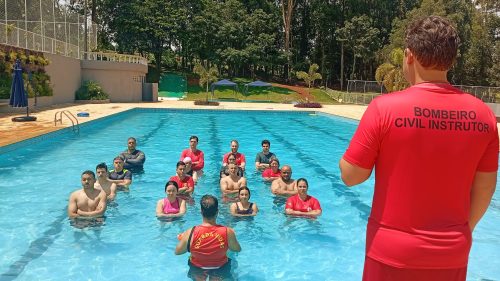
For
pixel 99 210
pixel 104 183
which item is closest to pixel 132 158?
pixel 104 183

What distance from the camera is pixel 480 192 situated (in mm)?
1984

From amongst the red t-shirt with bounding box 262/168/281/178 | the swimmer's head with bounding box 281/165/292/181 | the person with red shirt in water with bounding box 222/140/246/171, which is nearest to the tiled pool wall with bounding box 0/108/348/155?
the person with red shirt in water with bounding box 222/140/246/171

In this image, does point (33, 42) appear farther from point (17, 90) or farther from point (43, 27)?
point (17, 90)

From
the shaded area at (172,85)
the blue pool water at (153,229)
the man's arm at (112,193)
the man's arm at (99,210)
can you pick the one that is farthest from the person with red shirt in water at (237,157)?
the shaded area at (172,85)

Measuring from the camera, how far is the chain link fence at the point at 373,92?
103 ft

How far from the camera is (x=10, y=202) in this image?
7.91 m

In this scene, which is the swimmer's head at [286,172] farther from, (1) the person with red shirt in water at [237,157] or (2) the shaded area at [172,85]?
(2) the shaded area at [172,85]

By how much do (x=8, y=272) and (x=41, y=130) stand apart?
10.4 m

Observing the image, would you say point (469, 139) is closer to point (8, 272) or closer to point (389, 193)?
point (389, 193)

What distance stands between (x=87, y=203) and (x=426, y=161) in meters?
6.02

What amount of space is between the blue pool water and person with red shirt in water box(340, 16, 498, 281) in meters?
3.57

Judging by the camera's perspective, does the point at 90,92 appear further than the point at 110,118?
Yes

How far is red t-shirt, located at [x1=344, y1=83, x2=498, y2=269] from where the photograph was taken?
1.83m

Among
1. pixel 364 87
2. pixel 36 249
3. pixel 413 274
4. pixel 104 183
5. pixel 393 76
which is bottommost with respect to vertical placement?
pixel 36 249
